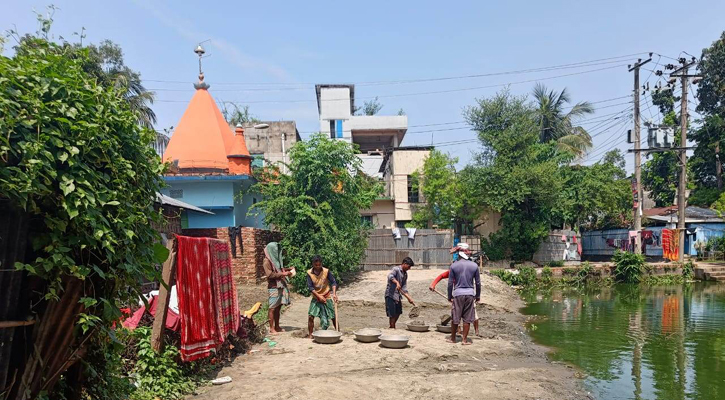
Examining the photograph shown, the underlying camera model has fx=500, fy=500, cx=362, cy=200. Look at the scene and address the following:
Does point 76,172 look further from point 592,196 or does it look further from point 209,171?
point 592,196

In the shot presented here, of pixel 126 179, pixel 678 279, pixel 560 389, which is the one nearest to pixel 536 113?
pixel 678 279

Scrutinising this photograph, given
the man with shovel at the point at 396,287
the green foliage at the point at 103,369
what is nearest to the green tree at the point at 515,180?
the man with shovel at the point at 396,287

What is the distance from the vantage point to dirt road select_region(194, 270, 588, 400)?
234 inches

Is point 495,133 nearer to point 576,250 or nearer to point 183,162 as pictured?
point 576,250

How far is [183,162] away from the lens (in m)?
19.4

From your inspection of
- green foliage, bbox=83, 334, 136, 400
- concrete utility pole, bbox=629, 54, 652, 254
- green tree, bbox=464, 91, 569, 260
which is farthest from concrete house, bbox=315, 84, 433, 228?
green foliage, bbox=83, 334, 136, 400

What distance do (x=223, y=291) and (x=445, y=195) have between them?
68.4 feet

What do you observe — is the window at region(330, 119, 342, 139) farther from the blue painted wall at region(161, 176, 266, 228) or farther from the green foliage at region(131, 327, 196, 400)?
the green foliage at region(131, 327, 196, 400)

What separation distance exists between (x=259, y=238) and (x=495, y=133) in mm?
15337

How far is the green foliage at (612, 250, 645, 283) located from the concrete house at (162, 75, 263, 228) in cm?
1669

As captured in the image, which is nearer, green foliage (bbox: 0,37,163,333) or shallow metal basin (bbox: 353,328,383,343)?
green foliage (bbox: 0,37,163,333)

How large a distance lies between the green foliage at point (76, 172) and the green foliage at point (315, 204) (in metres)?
13.1

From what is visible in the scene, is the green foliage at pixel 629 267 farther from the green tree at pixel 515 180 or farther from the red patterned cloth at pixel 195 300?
the red patterned cloth at pixel 195 300

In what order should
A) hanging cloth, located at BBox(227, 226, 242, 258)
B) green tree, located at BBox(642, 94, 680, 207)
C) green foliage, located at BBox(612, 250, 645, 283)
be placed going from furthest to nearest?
green tree, located at BBox(642, 94, 680, 207), green foliage, located at BBox(612, 250, 645, 283), hanging cloth, located at BBox(227, 226, 242, 258)
